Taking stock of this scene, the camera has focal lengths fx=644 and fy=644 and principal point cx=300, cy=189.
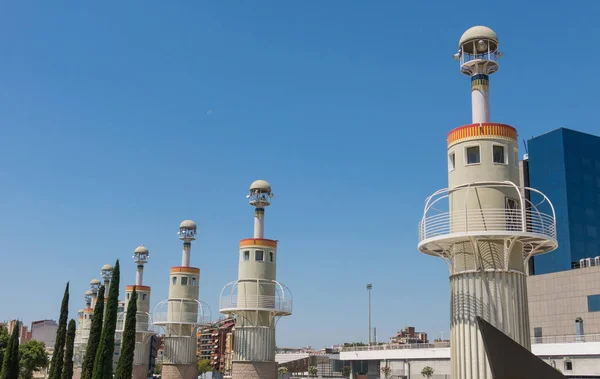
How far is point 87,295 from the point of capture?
352 feet

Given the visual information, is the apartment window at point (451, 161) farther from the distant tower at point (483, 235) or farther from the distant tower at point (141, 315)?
the distant tower at point (141, 315)

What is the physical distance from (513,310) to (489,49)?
495 inches

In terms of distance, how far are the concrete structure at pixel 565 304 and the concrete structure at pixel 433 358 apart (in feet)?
13.4

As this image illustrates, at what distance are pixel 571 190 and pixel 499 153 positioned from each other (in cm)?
6358

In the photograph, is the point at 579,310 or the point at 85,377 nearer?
the point at 85,377

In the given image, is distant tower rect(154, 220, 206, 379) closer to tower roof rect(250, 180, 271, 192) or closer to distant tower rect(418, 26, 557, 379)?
tower roof rect(250, 180, 271, 192)

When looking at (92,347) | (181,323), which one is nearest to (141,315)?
(181,323)

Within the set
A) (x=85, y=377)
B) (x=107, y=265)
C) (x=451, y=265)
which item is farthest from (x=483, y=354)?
(x=107, y=265)

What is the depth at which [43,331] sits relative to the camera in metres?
183

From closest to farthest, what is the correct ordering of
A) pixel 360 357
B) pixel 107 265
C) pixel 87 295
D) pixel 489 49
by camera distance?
pixel 489 49, pixel 360 357, pixel 107 265, pixel 87 295

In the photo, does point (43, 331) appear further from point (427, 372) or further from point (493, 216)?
point (493, 216)

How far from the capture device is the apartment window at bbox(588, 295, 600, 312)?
208 ft

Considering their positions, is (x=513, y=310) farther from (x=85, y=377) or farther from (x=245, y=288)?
(x=85, y=377)

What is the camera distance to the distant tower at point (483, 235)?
28250 mm
